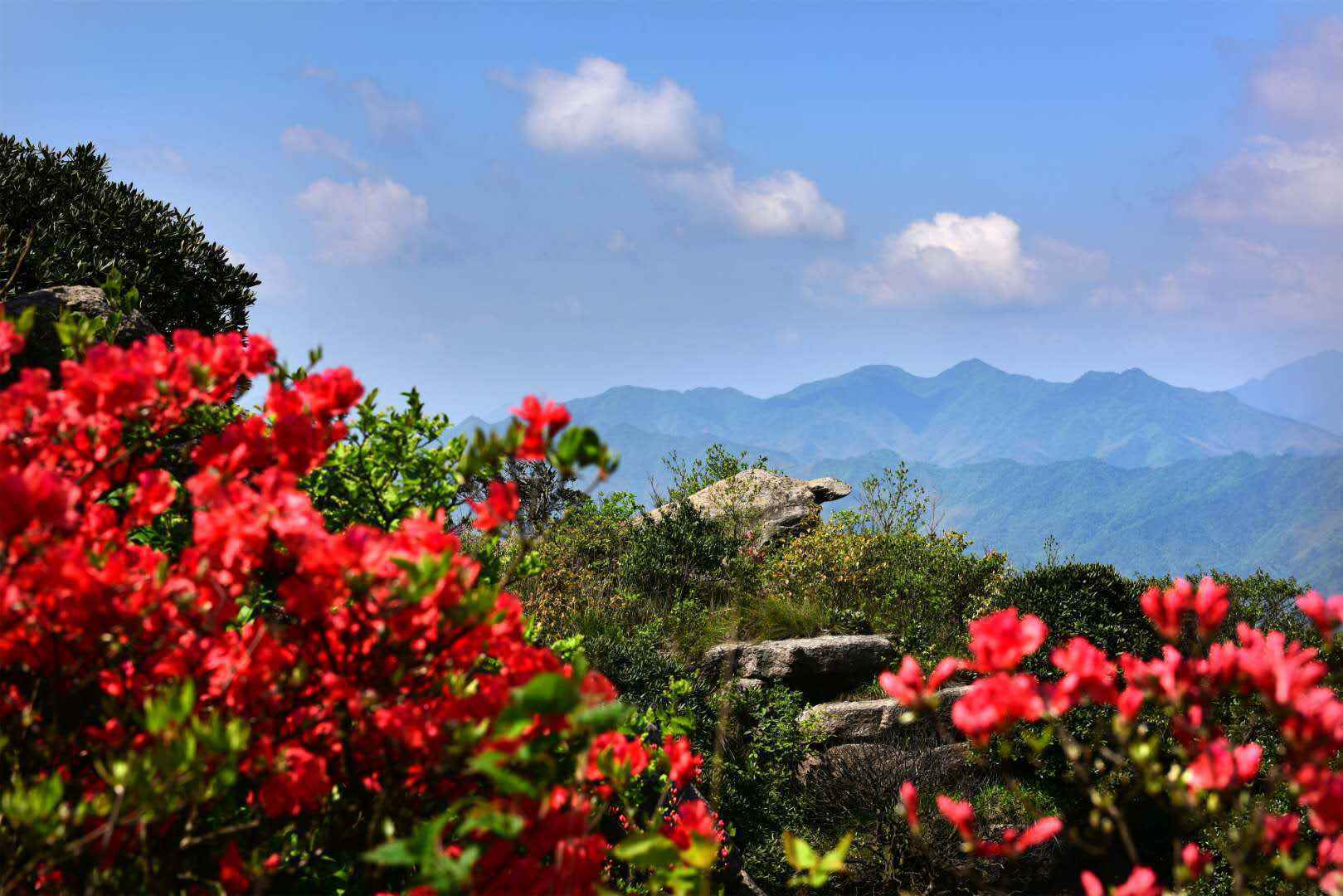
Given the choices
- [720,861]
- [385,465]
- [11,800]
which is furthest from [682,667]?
[11,800]

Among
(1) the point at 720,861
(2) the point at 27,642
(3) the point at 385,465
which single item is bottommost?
(1) the point at 720,861

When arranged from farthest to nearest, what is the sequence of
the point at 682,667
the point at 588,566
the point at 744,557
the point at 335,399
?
the point at 744,557
the point at 588,566
the point at 682,667
the point at 335,399

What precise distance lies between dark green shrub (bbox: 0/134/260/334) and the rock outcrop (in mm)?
7533

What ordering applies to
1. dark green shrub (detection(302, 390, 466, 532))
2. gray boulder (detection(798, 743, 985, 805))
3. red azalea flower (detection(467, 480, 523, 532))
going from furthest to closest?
gray boulder (detection(798, 743, 985, 805)), dark green shrub (detection(302, 390, 466, 532)), red azalea flower (detection(467, 480, 523, 532))

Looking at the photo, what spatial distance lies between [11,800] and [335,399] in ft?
3.76

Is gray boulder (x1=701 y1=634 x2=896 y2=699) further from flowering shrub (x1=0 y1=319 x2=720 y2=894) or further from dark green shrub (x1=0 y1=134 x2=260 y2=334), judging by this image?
dark green shrub (x1=0 y1=134 x2=260 y2=334)

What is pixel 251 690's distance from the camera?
173 cm

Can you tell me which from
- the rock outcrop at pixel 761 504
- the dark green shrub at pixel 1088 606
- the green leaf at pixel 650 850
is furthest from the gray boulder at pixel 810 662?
the green leaf at pixel 650 850

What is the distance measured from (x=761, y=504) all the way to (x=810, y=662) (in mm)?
5898

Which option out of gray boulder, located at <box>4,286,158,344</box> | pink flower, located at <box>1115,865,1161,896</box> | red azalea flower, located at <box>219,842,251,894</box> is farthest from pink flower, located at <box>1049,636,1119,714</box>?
gray boulder, located at <box>4,286,158,344</box>

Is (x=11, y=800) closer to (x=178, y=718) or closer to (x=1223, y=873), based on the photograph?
(x=178, y=718)

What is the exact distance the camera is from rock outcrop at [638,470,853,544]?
575 inches

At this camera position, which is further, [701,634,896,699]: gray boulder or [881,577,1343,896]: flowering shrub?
[701,634,896,699]: gray boulder

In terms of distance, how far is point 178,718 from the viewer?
1.37m
